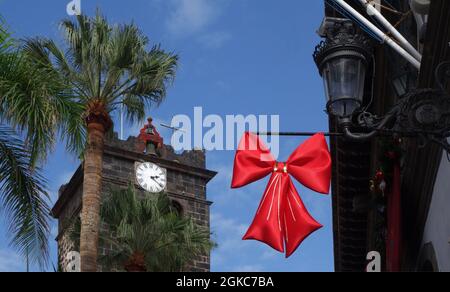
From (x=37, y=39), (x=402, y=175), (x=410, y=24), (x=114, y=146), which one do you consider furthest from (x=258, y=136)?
(x=114, y=146)

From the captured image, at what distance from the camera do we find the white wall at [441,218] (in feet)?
38.2

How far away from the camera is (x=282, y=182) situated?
34.8ft

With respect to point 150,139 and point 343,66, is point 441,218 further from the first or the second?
point 150,139

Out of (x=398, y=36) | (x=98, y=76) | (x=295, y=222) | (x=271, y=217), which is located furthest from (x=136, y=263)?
(x=271, y=217)

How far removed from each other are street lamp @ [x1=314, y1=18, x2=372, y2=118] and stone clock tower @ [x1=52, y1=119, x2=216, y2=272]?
42764 millimetres

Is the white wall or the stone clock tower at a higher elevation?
the stone clock tower

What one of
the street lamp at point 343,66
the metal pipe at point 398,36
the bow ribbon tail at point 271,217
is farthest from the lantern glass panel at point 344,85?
the metal pipe at point 398,36

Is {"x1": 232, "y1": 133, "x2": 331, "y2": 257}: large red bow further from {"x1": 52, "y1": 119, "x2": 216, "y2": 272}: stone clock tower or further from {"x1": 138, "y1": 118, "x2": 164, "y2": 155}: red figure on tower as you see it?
{"x1": 138, "y1": 118, "x2": 164, "y2": 155}: red figure on tower

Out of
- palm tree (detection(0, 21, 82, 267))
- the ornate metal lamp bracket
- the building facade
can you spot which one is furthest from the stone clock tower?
the ornate metal lamp bracket

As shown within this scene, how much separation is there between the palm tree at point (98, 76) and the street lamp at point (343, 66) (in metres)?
9.15

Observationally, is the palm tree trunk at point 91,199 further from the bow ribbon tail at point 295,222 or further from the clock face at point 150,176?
the clock face at point 150,176

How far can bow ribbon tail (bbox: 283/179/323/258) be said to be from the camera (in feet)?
34.4

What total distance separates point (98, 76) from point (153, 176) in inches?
1430
